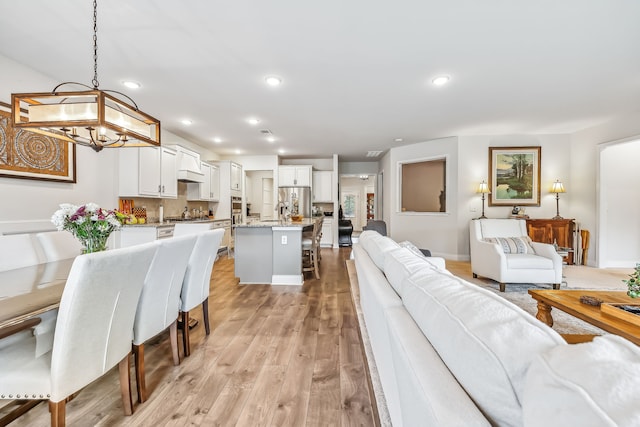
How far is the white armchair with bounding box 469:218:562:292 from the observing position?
11.2 ft

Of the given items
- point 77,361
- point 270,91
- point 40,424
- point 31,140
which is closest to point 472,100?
point 270,91

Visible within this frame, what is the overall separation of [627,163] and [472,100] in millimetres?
3475

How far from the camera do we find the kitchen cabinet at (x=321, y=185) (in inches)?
303

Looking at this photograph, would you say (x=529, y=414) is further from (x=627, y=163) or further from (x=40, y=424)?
(x=627, y=163)

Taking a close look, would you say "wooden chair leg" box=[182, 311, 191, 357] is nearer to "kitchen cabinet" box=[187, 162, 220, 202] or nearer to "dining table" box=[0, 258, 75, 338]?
"dining table" box=[0, 258, 75, 338]

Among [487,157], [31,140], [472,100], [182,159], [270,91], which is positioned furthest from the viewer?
[487,157]

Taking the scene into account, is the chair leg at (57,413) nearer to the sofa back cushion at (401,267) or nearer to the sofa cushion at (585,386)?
the sofa back cushion at (401,267)

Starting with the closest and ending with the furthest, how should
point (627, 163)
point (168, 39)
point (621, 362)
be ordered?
point (621, 362)
point (168, 39)
point (627, 163)

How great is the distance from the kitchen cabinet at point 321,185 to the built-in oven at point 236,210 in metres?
2.04

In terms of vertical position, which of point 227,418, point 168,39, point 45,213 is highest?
point 168,39

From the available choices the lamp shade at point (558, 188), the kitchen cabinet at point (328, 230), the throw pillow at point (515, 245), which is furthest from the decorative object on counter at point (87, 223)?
the lamp shade at point (558, 188)

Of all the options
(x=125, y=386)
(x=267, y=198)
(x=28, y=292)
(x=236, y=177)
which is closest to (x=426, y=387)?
(x=125, y=386)

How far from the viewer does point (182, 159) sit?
5.12 m

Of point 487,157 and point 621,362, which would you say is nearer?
point 621,362
